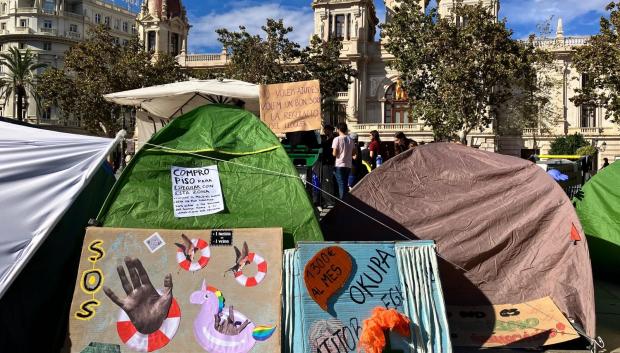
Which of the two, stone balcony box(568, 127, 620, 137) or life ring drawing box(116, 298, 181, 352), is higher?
stone balcony box(568, 127, 620, 137)

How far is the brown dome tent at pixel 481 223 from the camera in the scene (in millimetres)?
4484

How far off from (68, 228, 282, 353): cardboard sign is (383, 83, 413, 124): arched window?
134ft

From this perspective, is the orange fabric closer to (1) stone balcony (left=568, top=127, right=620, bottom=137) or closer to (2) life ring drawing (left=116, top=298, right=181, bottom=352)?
(2) life ring drawing (left=116, top=298, right=181, bottom=352)

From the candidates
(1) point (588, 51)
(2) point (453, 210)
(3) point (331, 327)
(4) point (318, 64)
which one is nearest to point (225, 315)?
(3) point (331, 327)

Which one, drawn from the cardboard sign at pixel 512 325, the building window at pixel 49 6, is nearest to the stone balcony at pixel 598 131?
the cardboard sign at pixel 512 325

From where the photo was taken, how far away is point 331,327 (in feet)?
11.4

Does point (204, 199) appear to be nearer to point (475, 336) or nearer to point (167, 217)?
point (167, 217)

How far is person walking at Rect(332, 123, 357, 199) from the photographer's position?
29.0 ft

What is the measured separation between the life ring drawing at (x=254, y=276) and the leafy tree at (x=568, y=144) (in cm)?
4041

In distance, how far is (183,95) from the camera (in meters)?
8.87

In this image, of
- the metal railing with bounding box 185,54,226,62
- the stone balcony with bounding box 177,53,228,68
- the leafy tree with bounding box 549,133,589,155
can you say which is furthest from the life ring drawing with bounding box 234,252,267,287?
the metal railing with bounding box 185,54,226,62

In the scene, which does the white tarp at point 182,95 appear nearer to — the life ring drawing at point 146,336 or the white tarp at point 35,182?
the white tarp at point 35,182

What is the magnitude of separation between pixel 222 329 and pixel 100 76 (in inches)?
1111

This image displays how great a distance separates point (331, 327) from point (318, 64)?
29.8m
